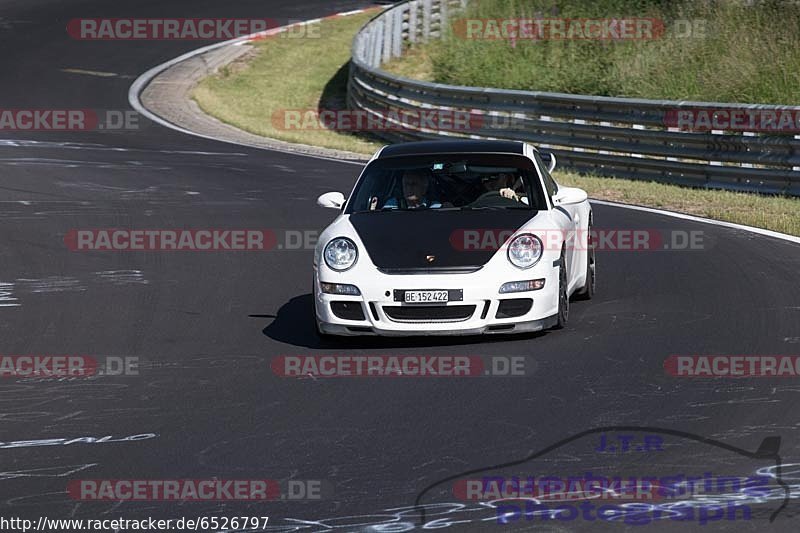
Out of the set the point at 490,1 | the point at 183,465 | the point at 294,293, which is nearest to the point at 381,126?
the point at 490,1

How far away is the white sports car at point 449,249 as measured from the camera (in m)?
8.99

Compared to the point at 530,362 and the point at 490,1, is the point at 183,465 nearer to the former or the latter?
the point at 530,362

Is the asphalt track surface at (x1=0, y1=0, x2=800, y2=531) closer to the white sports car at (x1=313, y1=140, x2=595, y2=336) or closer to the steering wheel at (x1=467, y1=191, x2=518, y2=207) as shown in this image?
the white sports car at (x1=313, y1=140, x2=595, y2=336)

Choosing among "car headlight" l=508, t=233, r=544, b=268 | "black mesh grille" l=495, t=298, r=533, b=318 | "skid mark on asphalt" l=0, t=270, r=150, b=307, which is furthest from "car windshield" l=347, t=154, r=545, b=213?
"skid mark on asphalt" l=0, t=270, r=150, b=307

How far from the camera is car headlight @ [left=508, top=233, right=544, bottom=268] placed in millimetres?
9156

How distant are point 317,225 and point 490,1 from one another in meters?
17.8

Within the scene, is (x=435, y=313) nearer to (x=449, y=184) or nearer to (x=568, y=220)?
(x=449, y=184)

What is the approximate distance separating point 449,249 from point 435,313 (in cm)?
48

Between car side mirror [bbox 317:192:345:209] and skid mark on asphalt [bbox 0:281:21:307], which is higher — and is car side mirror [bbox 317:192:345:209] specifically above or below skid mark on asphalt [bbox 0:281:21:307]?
above

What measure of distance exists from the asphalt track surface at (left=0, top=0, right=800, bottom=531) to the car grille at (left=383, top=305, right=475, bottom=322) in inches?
8.4

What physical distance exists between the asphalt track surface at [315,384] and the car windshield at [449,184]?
3.35 ft

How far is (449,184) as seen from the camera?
10.2 m

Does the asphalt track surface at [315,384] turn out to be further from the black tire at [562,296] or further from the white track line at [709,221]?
the white track line at [709,221]

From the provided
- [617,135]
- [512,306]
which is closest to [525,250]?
[512,306]
